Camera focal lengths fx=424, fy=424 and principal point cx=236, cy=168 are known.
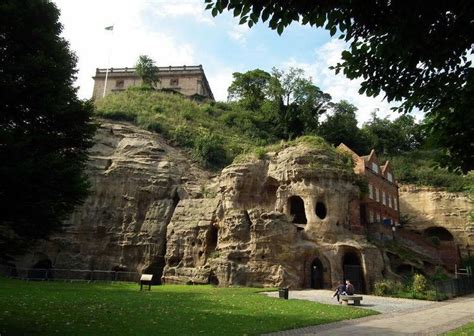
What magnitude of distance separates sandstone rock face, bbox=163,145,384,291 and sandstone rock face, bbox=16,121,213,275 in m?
2.38

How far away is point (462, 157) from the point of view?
919 centimetres

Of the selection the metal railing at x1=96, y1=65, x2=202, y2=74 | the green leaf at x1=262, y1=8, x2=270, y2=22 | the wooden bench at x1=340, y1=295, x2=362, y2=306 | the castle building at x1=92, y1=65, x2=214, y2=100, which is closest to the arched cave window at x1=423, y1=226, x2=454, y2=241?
the wooden bench at x1=340, y1=295, x2=362, y2=306

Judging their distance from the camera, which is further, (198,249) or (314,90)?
(314,90)

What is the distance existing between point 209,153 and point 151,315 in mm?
36191

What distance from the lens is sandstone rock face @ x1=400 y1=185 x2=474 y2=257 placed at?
55719mm

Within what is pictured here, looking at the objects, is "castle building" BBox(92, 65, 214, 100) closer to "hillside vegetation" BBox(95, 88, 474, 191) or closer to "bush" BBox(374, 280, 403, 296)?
"hillside vegetation" BBox(95, 88, 474, 191)

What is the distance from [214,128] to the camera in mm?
63719

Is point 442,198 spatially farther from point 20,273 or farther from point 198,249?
point 20,273

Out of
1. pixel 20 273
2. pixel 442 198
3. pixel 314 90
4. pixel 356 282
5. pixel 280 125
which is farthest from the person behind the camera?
pixel 314 90

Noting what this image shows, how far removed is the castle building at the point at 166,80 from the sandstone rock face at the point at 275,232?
145 ft

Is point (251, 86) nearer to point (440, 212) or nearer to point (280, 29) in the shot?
point (440, 212)

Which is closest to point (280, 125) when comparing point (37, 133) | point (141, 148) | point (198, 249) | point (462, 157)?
point (141, 148)

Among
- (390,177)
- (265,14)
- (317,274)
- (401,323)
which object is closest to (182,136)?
(317,274)

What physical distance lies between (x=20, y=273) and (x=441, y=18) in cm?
4093
